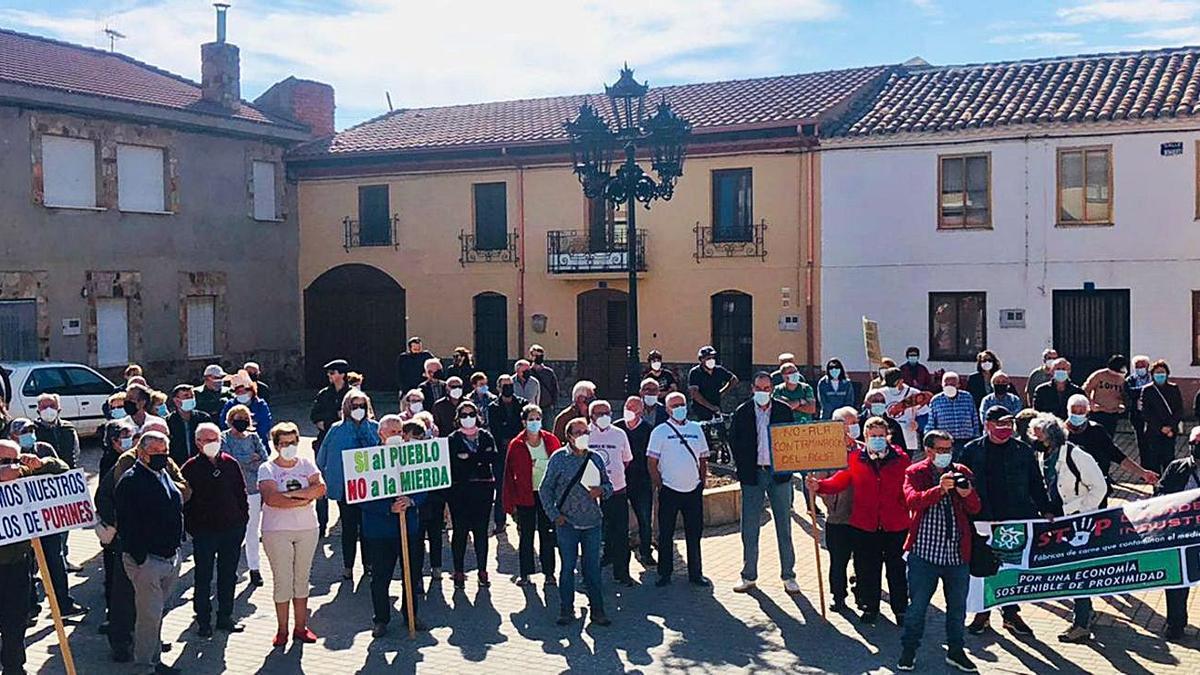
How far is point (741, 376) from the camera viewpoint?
2562 cm

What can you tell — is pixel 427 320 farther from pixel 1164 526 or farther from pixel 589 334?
pixel 1164 526

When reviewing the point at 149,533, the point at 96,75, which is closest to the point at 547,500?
the point at 149,533

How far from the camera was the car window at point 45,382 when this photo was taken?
64.5 feet

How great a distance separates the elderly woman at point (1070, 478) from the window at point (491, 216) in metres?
19.1

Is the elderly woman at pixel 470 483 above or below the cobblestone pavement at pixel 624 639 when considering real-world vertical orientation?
above

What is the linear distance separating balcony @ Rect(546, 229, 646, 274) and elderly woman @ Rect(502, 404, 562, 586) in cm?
1485

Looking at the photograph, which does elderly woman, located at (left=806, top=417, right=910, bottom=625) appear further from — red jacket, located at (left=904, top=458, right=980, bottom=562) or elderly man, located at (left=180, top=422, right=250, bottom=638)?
elderly man, located at (left=180, top=422, right=250, bottom=638)

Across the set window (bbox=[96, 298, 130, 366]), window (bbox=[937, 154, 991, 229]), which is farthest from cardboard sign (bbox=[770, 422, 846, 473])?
window (bbox=[96, 298, 130, 366])

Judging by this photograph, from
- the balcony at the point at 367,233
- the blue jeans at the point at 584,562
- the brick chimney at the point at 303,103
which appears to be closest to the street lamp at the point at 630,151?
the blue jeans at the point at 584,562

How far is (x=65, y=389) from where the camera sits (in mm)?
20047

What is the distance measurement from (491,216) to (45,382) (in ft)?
35.6

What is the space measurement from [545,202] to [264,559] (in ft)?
51.5

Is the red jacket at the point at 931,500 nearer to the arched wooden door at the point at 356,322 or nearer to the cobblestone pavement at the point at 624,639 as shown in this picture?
the cobblestone pavement at the point at 624,639

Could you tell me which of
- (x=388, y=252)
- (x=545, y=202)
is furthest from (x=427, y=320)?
(x=545, y=202)
